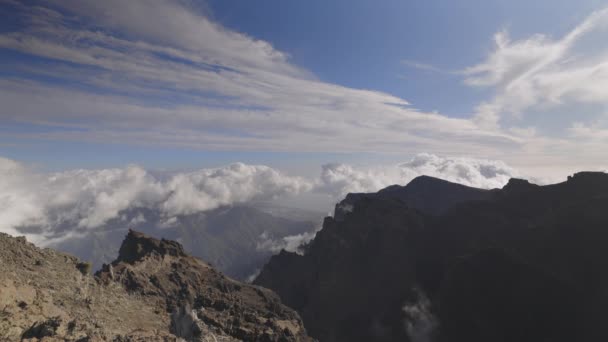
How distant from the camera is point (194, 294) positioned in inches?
3578

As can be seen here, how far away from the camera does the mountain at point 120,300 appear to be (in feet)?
97.2

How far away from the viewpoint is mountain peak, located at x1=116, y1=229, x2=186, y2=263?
107m

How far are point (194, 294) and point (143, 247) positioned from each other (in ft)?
104

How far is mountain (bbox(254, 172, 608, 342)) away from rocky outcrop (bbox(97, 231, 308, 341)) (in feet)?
227

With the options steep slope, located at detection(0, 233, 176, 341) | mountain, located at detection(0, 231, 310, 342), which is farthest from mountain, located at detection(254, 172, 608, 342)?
steep slope, located at detection(0, 233, 176, 341)

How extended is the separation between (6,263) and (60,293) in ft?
27.4

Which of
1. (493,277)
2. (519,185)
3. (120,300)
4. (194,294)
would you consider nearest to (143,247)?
(194,294)

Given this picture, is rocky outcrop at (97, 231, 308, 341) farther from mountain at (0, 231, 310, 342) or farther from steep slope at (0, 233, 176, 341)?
steep slope at (0, 233, 176, 341)

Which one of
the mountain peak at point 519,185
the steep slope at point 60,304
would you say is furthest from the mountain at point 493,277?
the steep slope at point 60,304

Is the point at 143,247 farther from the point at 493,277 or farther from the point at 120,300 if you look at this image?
the point at 493,277

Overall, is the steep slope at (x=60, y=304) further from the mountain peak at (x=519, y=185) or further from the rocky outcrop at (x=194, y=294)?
the mountain peak at (x=519, y=185)

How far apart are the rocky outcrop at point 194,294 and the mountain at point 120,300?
223 mm

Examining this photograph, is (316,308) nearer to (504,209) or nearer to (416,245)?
(416,245)

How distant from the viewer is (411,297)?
162m
